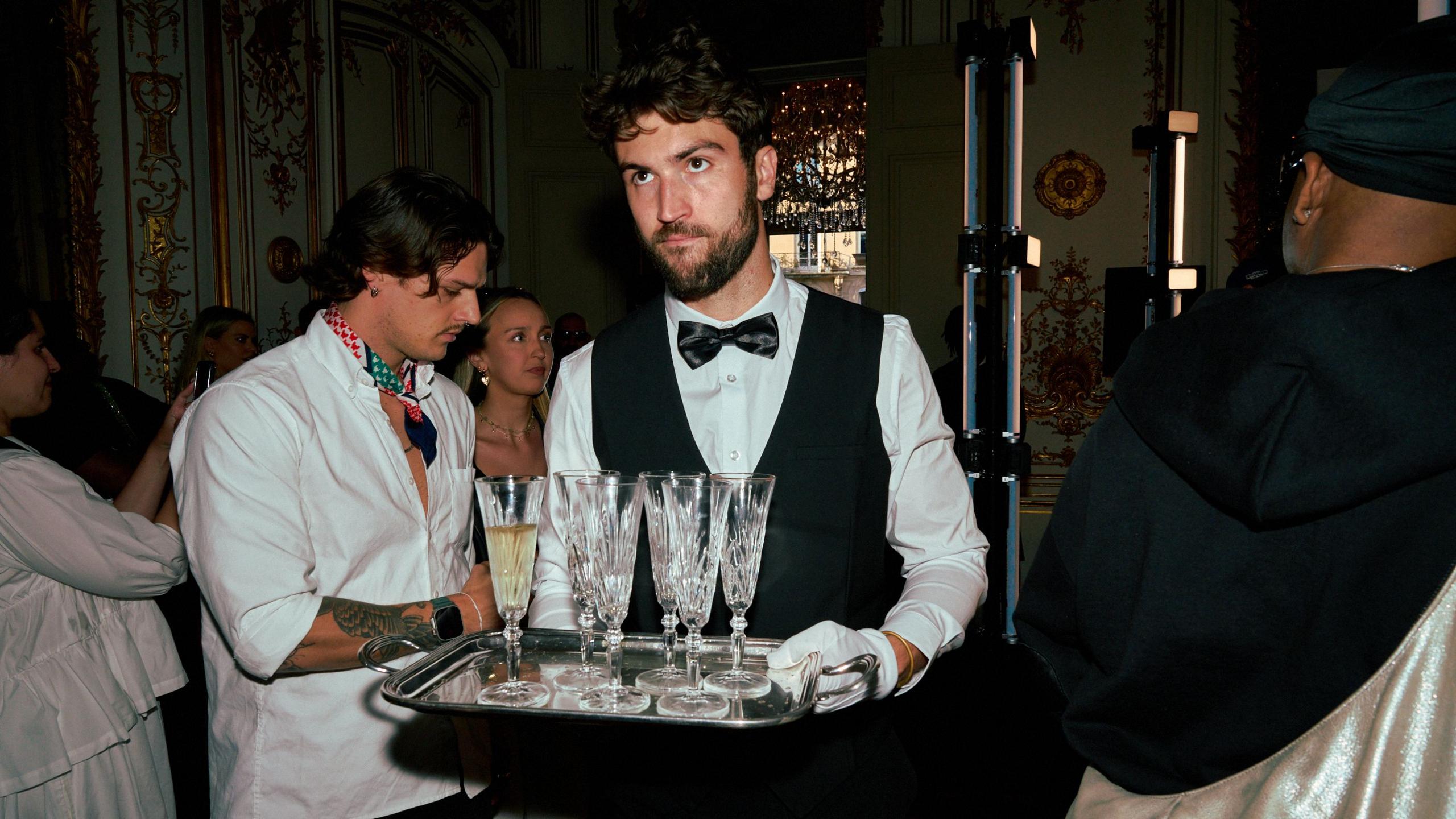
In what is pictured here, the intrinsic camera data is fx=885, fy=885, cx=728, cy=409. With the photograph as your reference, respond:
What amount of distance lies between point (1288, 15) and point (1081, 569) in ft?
18.2

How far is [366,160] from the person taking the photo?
5145 millimetres

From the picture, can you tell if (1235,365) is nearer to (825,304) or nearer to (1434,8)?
(825,304)

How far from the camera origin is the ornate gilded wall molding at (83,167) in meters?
3.73

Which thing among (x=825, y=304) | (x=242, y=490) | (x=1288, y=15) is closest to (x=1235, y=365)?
(x=825, y=304)

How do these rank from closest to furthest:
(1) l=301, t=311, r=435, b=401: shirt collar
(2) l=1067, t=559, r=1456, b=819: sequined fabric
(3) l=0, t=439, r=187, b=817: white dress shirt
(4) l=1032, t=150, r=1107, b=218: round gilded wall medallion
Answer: (2) l=1067, t=559, r=1456, b=819: sequined fabric, (1) l=301, t=311, r=435, b=401: shirt collar, (3) l=0, t=439, r=187, b=817: white dress shirt, (4) l=1032, t=150, r=1107, b=218: round gilded wall medallion

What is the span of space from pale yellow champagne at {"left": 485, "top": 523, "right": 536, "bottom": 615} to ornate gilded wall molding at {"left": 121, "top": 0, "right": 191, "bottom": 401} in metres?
3.64

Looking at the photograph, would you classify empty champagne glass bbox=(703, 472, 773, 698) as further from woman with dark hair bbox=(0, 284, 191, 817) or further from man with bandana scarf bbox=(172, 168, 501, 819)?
woman with dark hair bbox=(0, 284, 191, 817)

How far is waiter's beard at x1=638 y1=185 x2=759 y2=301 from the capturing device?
1.51m

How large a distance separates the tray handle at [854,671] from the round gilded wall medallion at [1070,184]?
535 cm

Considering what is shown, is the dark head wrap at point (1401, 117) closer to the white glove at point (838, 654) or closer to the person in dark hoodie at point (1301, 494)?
the person in dark hoodie at point (1301, 494)

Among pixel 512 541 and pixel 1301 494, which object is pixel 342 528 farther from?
pixel 1301 494

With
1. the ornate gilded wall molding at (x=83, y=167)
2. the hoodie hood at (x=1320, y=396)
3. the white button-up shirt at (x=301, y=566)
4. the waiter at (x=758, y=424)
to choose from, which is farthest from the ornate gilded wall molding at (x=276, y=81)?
the hoodie hood at (x=1320, y=396)

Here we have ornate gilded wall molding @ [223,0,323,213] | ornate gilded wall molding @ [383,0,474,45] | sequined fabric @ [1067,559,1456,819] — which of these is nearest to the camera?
sequined fabric @ [1067,559,1456,819]

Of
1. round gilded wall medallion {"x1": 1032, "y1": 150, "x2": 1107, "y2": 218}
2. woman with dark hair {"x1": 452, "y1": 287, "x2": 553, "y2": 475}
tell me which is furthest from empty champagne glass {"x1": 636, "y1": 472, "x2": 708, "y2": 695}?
round gilded wall medallion {"x1": 1032, "y1": 150, "x2": 1107, "y2": 218}
